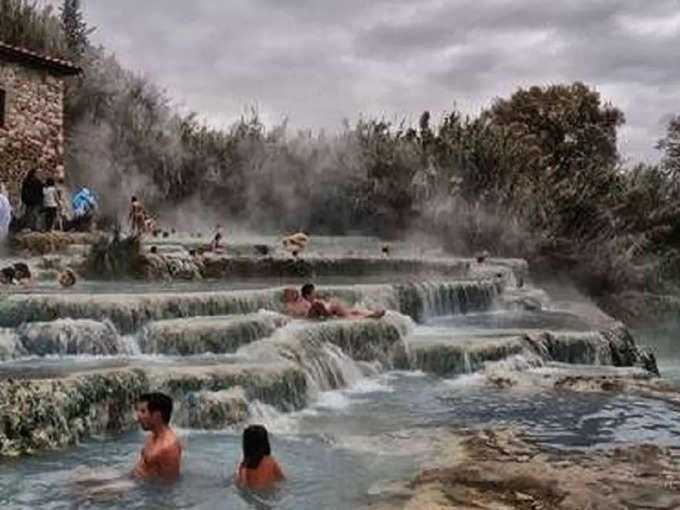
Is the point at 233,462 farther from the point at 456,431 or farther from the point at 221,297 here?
the point at 221,297

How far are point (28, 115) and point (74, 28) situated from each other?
471 inches

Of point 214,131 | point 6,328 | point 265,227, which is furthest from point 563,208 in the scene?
point 6,328

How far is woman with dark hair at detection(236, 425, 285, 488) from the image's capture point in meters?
7.42

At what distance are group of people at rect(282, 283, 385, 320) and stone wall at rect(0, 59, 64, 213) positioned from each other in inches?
365

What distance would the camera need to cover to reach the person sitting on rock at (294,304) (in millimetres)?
13750

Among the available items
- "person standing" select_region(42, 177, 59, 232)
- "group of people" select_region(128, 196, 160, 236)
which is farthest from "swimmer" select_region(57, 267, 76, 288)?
"group of people" select_region(128, 196, 160, 236)

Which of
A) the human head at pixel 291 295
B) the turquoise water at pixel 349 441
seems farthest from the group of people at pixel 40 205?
the turquoise water at pixel 349 441

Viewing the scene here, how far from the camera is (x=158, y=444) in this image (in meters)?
7.70

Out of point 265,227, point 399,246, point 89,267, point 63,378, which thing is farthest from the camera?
point 265,227

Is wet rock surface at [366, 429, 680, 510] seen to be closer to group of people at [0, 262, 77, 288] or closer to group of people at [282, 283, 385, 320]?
group of people at [282, 283, 385, 320]

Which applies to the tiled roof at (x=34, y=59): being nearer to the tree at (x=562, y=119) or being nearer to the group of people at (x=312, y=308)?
the group of people at (x=312, y=308)

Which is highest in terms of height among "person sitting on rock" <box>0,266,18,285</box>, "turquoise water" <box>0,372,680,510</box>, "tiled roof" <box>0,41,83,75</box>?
"tiled roof" <box>0,41,83,75</box>

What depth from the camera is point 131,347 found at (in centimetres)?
1190

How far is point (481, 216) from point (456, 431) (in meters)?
18.1
